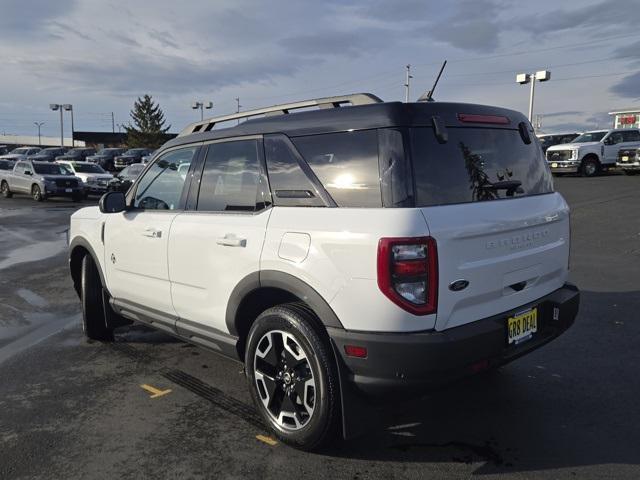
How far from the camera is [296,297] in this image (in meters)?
3.08

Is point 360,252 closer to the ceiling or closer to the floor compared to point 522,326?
closer to the ceiling

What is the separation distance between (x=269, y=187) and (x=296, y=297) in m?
0.71

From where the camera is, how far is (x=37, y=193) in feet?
71.1

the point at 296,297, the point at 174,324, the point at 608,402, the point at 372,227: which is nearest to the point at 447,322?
the point at 372,227

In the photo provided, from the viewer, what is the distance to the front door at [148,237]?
407cm

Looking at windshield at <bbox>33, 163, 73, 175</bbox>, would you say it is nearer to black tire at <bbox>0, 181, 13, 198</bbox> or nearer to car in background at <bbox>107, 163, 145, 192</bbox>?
car in background at <bbox>107, 163, 145, 192</bbox>

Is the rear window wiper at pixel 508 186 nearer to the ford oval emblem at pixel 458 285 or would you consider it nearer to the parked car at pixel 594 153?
the ford oval emblem at pixel 458 285

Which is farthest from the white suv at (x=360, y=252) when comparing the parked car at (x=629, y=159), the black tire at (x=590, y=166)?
the black tire at (x=590, y=166)

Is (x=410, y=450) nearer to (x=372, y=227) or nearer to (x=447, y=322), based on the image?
(x=447, y=322)

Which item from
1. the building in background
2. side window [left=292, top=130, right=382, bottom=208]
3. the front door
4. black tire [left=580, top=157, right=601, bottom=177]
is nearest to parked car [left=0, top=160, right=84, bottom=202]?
the front door

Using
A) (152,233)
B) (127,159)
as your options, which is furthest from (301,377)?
(127,159)

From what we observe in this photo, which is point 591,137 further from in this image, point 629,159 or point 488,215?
point 488,215

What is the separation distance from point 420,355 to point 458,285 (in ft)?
1.32

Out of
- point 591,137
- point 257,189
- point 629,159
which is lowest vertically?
point 257,189
